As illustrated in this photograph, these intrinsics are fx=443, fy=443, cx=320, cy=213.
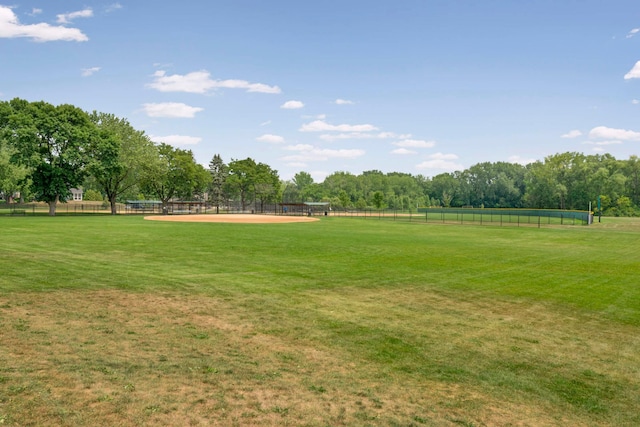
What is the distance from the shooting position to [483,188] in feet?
490

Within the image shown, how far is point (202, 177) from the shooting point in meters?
93.4

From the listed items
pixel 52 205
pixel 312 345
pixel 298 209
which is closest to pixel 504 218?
pixel 298 209

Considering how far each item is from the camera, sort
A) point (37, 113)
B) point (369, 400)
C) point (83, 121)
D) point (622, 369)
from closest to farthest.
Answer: point (369, 400)
point (622, 369)
point (37, 113)
point (83, 121)

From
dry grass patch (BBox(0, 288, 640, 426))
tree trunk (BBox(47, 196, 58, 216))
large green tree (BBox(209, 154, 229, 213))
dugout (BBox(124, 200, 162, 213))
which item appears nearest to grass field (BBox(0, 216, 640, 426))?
dry grass patch (BBox(0, 288, 640, 426))

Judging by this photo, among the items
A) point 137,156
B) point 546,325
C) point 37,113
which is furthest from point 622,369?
point 137,156

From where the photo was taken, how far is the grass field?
19.1 ft

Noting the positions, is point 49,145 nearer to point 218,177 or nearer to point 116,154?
point 116,154

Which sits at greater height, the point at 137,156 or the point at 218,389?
the point at 137,156

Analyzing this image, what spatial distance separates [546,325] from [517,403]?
4763 mm

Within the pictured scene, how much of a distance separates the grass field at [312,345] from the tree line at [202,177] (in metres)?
50.4

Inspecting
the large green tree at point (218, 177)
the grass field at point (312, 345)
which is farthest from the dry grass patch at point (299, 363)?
the large green tree at point (218, 177)

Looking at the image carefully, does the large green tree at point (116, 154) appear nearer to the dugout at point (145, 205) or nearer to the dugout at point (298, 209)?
the dugout at point (145, 205)

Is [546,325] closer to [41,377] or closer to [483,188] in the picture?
[41,377]

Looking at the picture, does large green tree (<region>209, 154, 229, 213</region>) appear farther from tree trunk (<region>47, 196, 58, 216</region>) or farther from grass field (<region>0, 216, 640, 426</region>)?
grass field (<region>0, 216, 640, 426</region>)
